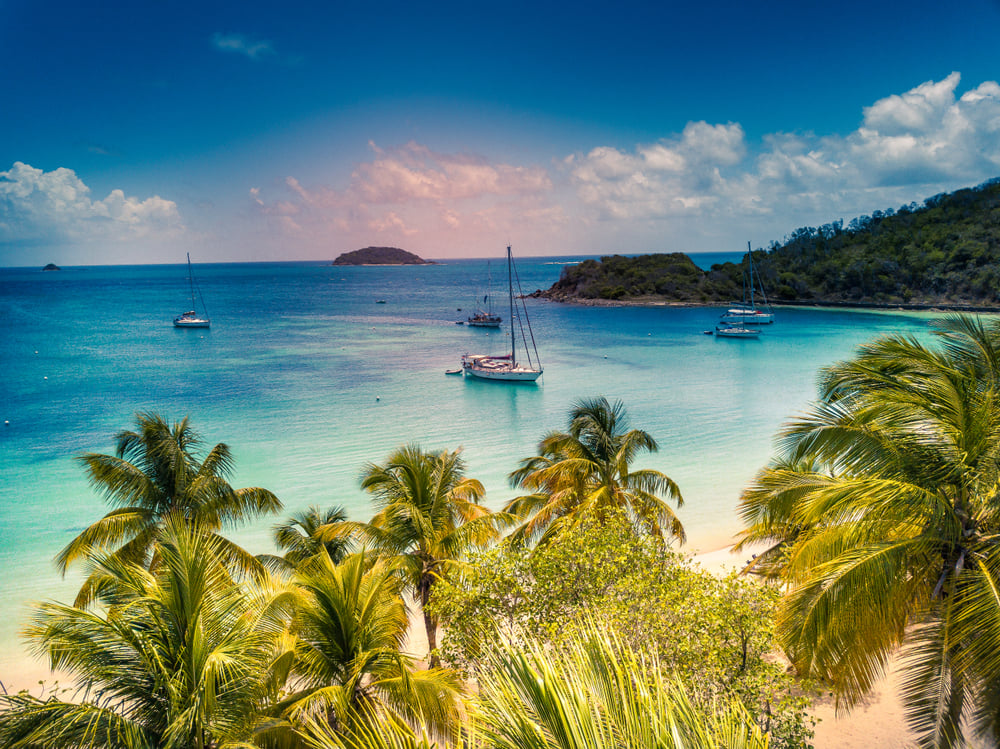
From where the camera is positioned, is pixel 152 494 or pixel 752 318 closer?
pixel 152 494

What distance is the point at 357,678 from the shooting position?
27.3ft

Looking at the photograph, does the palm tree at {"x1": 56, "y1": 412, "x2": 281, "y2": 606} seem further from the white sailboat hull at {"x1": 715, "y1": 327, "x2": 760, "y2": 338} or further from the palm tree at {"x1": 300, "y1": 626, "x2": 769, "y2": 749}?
the white sailboat hull at {"x1": 715, "y1": 327, "x2": 760, "y2": 338}

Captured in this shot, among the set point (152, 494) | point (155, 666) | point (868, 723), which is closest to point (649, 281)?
point (868, 723)

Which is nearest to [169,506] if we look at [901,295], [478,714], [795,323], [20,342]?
[478,714]

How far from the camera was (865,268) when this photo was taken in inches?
3642

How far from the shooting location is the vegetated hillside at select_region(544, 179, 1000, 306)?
83.1m

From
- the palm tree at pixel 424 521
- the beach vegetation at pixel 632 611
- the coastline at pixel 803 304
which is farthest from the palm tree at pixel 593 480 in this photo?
the coastline at pixel 803 304

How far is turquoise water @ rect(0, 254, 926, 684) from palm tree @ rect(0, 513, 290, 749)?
11.8 m

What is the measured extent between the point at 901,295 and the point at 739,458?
78.5 m

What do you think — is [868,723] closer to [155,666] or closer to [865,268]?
[155,666]

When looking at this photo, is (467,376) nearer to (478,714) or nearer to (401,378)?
(401,378)

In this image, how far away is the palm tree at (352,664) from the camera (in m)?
7.96

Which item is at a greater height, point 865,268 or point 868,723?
point 865,268

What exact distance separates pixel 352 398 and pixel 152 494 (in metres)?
28.2
